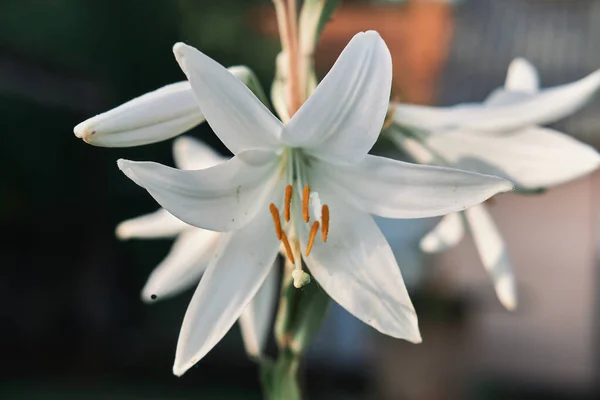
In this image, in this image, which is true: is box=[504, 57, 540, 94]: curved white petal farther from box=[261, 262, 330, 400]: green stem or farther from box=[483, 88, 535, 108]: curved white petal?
box=[261, 262, 330, 400]: green stem

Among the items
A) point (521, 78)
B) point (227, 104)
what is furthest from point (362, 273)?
point (521, 78)

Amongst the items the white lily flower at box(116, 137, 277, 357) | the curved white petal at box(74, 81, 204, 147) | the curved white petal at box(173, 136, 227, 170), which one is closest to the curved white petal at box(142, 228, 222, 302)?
the white lily flower at box(116, 137, 277, 357)

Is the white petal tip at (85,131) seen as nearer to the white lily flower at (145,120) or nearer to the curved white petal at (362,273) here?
the white lily flower at (145,120)

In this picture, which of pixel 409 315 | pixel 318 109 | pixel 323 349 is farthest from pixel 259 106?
pixel 323 349

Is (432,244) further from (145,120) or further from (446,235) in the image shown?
(145,120)

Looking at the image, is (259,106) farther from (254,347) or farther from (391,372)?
(391,372)

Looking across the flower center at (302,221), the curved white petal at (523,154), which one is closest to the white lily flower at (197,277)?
the flower center at (302,221)

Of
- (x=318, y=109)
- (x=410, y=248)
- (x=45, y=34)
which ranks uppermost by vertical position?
(x=45, y=34)
